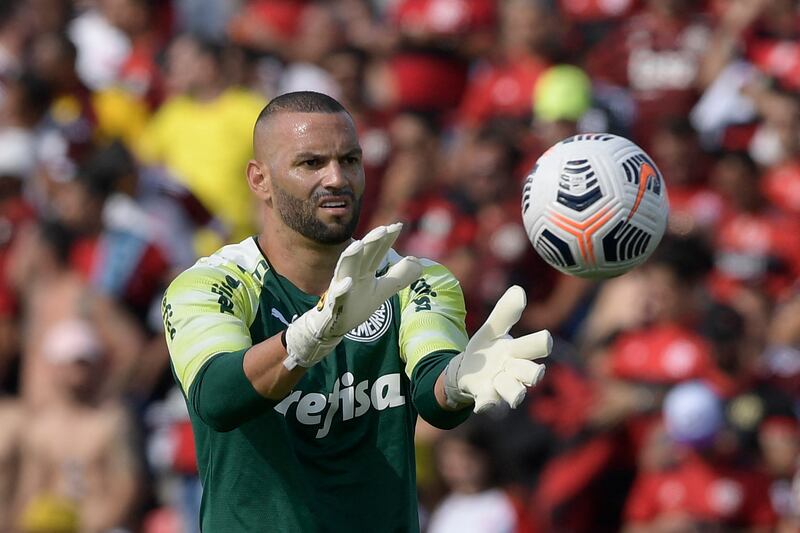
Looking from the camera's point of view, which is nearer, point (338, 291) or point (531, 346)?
point (338, 291)

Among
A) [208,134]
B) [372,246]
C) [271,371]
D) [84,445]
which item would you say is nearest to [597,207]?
[372,246]

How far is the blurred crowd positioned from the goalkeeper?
426cm

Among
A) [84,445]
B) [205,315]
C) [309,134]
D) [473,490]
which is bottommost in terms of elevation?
[473,490]

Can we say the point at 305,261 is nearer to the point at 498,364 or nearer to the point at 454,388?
the point at 454,388

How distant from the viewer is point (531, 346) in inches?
196

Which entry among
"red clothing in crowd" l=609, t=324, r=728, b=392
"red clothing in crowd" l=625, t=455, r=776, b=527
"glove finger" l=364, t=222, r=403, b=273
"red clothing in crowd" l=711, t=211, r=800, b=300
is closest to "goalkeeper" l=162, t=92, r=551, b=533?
"glove finger" l=364, t=222, r=403, b=273

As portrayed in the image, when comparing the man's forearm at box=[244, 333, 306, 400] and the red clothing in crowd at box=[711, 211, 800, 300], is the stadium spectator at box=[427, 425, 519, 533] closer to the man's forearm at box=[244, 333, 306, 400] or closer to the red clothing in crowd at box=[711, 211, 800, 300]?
the red clothing in crowd at box=[711, 211, 800, 300]

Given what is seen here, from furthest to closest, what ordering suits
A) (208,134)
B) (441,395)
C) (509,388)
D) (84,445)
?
(208,134)
(84,445)
(441,395)
(509,388)

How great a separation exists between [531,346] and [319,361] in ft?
2.35

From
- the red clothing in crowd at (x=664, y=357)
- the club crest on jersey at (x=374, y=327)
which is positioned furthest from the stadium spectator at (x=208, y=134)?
the club crest on jersey at (x=374, y=327)

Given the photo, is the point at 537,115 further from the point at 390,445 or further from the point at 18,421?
the point at 390,445

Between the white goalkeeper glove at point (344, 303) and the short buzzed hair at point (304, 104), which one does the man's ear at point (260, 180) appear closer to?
the short buzzed hair at point (304, 104)

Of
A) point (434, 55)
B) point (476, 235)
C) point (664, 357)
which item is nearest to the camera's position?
point (664, 357)

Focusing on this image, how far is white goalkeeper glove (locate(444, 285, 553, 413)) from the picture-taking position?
4.91m
